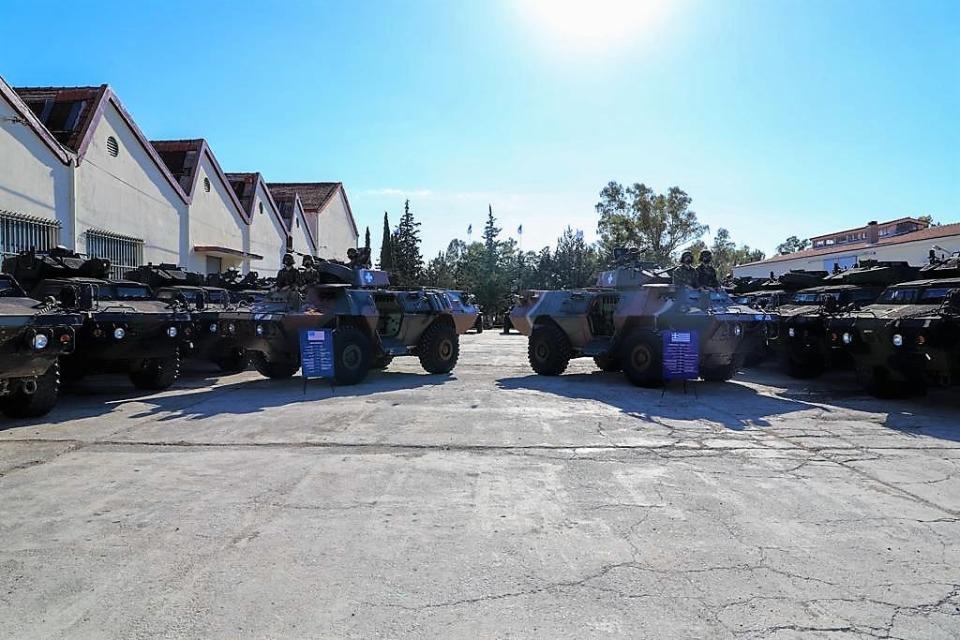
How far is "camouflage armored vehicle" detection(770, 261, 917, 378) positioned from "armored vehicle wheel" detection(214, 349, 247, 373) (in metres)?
9.17

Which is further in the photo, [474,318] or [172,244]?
[172,244]

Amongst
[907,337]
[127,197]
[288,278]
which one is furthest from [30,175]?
[907,337]

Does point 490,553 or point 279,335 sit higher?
point 279,335

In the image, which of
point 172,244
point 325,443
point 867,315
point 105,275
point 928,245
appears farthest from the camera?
point 928,245

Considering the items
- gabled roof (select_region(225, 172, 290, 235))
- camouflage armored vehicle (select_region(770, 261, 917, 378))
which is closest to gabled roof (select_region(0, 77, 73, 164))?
gabled roof (select_region(225, 172, 290, 235))

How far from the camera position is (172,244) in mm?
20031

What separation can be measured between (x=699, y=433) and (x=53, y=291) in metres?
8.82

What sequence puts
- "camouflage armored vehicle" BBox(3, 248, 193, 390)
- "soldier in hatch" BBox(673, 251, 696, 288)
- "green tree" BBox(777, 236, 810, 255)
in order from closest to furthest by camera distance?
"camouflage armored vehicle" BBox(3, 248, 193, 390), "soldier in hatch" BBox(673, 251, 696, 288), "green tree" BBox(777, 236, 810, 255)

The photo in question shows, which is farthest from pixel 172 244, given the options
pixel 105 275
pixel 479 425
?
pixel 479 425

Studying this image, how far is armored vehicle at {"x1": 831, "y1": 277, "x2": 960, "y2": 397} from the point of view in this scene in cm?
747

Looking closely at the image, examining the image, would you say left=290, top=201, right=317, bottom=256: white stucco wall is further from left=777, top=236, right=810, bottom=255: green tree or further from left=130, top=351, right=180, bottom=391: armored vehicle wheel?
left=777, top=236, right=810, bottom=255: green tree

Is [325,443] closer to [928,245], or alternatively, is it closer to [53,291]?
[53,291]

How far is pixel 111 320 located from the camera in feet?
26.7

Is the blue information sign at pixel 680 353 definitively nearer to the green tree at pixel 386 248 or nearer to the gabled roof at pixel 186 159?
the gabled roof at pixel 186 159
